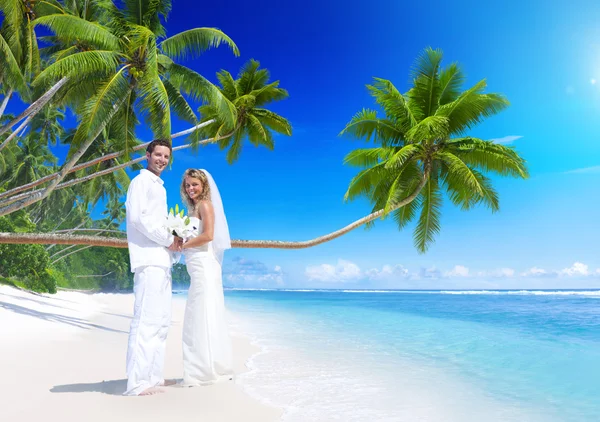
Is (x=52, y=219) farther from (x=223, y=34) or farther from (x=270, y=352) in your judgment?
(x=270, y=352)

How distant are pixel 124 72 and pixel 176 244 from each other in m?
9.57

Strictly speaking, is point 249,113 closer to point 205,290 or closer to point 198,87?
point 198,87

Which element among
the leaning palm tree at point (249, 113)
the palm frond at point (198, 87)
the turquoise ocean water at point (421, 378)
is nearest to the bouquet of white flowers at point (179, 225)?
the turquoise ocean water at point (421, 378)

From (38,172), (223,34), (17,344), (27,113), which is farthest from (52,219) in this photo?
(17,344)

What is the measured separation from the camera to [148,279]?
13.8ft

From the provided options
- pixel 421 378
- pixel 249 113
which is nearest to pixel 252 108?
pixel 249 113

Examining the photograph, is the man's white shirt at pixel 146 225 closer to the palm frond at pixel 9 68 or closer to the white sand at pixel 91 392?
the white sand at pixel 91 392

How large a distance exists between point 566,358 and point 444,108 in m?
6.79

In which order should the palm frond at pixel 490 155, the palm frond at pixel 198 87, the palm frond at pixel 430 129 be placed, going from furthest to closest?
the palm frond at pixel 198 87 → the palm frond at pixel 490 155 → the palm frond at pixel 430 129

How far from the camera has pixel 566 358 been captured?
11.4 meters

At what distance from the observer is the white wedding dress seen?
14.9ft

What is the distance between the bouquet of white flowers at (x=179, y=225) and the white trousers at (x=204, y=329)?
28 cm

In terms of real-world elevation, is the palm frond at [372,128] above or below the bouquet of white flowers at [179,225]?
above

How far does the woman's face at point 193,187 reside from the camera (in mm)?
4648
